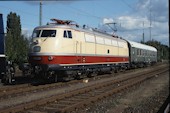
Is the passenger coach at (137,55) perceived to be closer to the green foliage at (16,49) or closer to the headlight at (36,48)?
the green foliage at (16,49)

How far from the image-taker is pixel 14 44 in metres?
37.1

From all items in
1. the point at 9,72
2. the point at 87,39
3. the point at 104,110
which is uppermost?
the point at 87,39

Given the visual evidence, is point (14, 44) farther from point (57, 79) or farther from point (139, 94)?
point (139, 94)

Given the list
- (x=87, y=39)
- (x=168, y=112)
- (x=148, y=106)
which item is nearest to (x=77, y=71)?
(x=87, y=39)

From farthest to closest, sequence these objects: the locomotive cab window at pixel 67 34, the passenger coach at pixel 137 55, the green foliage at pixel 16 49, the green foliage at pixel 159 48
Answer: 1. the green foliage at pixel 159 48
2. the passenger coach at pixel 137 55
3. the green foliage at pixel 16 49
4. the locomotive cab window at pixel 67 34

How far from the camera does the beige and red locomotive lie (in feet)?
56.9

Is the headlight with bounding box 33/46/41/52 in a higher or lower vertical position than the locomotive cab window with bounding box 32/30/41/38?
lower

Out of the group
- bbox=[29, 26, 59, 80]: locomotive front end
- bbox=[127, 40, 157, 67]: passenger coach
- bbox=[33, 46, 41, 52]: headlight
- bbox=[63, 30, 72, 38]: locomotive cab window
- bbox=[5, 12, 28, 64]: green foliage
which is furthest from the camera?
bbox=[127, 40, 157, 67]: passenger coach

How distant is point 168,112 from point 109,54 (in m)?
18.0

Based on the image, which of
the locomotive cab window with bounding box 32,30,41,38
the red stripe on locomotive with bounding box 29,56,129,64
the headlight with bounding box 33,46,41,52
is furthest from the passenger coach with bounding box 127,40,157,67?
the headlight with bounding box 33,46,41,52

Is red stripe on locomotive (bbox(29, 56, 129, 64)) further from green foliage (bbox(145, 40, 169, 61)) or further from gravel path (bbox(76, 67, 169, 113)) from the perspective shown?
green foliage (bbox(145, 40, 169, 61))

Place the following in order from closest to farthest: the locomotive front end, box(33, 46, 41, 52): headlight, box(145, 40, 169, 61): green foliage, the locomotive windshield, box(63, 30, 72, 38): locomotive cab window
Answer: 1. the locomotive front end
2. box(33, 46, 41, 52): headlight
3. the locomotive windshield
4. box(63, 30, 72, 38): locomotive cab window
5. box(145, 40, 169, 61): green foliage

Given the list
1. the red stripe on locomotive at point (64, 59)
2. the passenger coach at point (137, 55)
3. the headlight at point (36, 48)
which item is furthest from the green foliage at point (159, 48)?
the headlight at point (36, 48)

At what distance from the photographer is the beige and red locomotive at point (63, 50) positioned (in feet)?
56.9
